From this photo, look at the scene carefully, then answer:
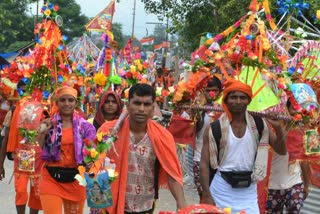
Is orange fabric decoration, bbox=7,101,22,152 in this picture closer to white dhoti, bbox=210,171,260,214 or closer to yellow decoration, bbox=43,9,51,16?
yellow decoration, bbox=43,9,51,16

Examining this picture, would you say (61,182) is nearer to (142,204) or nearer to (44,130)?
(44,130)

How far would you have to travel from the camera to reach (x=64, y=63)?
777 centimetres

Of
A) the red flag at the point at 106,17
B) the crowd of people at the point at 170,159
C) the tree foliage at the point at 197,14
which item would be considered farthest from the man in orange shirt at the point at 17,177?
the tree foliage at the point at 197,14

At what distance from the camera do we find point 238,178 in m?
5.14

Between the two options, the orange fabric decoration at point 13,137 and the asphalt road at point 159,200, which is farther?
the asphalt road at point 159,200

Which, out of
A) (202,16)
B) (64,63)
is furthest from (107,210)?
(202,16)

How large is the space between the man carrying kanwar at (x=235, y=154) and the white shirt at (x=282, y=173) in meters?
1.09

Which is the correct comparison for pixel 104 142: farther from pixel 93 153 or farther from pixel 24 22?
pixel 24 22

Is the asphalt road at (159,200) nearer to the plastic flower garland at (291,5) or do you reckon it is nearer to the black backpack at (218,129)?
the plastic flower garland at (291,5)

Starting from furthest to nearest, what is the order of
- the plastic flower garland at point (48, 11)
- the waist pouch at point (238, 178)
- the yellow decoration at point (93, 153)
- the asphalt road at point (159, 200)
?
the asphalt road at point (159, 200), the plastic flower garland at point (48, 11), the waist pouch at point (238, 178), the yellow decoration at point (93, 153)

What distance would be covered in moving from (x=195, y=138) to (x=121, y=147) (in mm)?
2711

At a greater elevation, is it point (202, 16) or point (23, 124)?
point (202, 16)

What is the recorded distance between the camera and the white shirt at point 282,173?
6.37 metres

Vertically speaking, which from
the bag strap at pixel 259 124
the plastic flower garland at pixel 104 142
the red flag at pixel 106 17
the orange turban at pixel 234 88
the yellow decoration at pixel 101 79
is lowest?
the plastic flower garland at pixel 104 142
